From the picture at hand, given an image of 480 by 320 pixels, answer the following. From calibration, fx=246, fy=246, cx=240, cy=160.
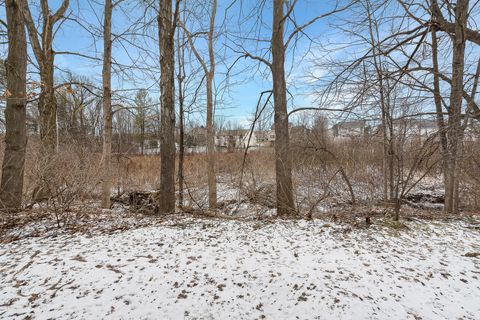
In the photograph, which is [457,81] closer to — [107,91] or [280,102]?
[280,102]

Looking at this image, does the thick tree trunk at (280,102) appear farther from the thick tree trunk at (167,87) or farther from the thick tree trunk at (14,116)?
the thick tree trunk at (14,116)

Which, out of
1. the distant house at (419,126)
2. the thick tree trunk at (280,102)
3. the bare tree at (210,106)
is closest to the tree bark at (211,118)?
the bare tree at (210,106)

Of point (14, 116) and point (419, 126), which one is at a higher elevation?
point (14, 116)

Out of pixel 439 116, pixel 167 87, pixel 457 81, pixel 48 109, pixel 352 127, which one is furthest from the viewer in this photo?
pixel 48 109

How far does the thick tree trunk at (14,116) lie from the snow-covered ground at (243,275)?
139cm

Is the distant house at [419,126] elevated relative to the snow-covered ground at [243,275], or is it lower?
elevated

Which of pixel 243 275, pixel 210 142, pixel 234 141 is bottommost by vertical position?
pixel 243 275

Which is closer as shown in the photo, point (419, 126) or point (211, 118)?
point (419, 126)

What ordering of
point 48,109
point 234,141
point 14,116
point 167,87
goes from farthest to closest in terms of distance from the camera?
point 234,141 → point 48,109 → point 167,87 → point 14,116

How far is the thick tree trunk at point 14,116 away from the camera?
12.3 ft

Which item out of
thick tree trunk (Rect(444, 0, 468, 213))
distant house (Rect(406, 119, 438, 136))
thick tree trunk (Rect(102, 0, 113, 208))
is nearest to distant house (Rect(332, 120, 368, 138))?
distant house (Rect(406, 119, 438, 136))

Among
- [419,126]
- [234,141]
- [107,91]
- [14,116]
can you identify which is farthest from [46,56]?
[234,141]

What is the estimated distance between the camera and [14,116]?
12.7ft

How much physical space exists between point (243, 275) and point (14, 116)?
4293 millimetres
